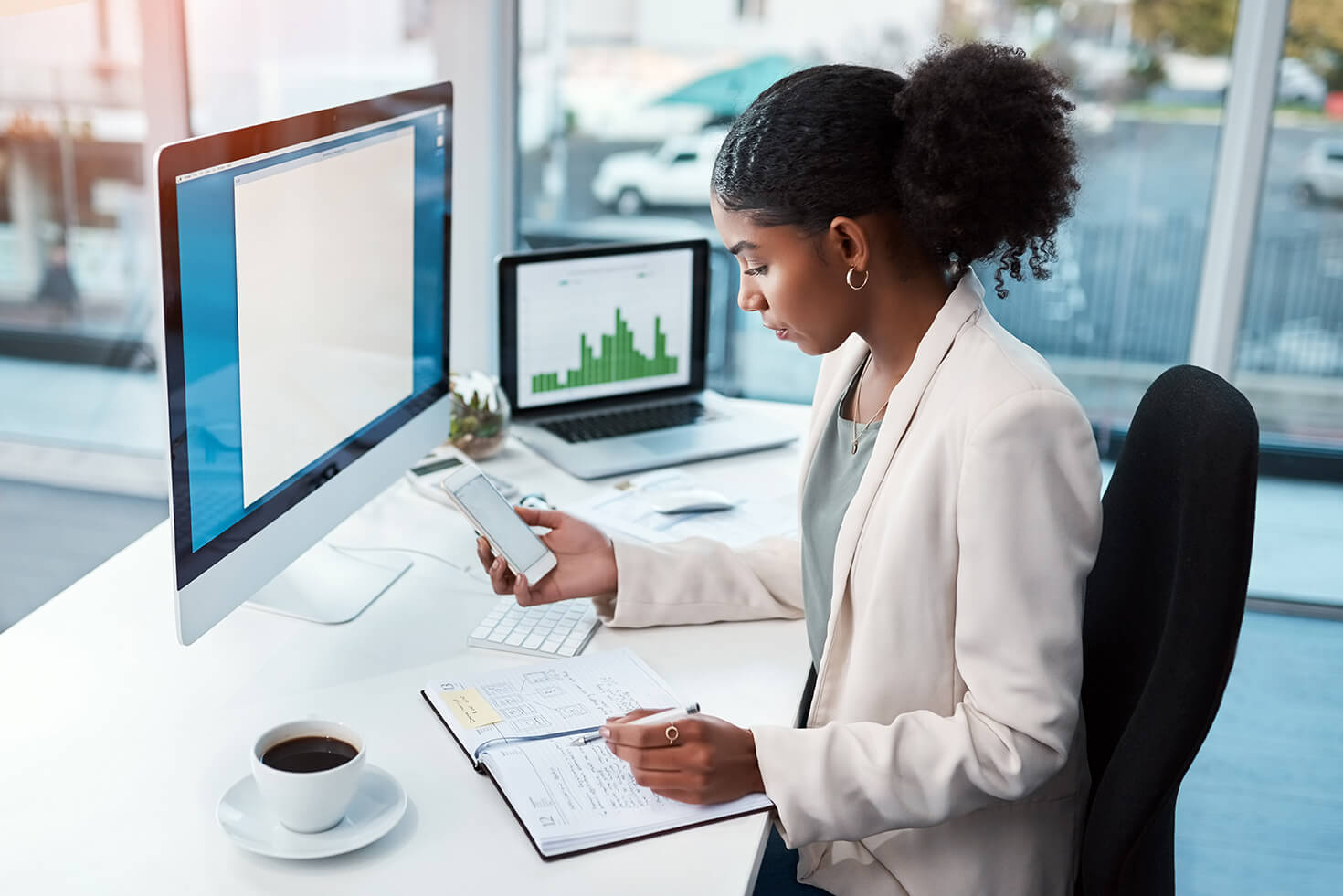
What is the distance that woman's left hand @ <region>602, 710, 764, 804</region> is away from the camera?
1.03 metres

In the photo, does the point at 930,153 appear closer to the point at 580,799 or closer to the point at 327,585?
the point at 580,799

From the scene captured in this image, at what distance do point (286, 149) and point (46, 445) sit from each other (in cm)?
261

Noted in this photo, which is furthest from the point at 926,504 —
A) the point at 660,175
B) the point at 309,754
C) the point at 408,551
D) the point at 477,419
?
the point at 660,175

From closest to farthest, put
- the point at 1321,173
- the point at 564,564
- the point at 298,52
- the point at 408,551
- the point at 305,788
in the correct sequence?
the point at 305,788, the point at 564,564, the point at 408,551, the point at 1321,173, the point at 298,52

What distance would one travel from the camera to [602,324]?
1.92 meters

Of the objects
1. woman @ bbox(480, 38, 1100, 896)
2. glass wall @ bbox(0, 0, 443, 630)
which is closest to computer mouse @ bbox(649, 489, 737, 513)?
woman @ bbox(480, 38, 1100, 896)

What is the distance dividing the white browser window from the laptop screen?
0.36m

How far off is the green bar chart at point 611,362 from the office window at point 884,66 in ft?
2.61

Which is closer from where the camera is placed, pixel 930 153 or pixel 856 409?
pixel 930 153

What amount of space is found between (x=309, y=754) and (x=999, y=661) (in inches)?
22.2

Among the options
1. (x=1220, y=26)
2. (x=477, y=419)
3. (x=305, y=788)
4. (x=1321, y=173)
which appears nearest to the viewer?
(x=305, y=788)

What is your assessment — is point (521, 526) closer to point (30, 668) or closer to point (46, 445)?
point (30, 668)

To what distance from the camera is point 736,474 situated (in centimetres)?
180

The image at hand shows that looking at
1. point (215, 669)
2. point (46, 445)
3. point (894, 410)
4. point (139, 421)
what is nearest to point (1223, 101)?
point (894, 410)
